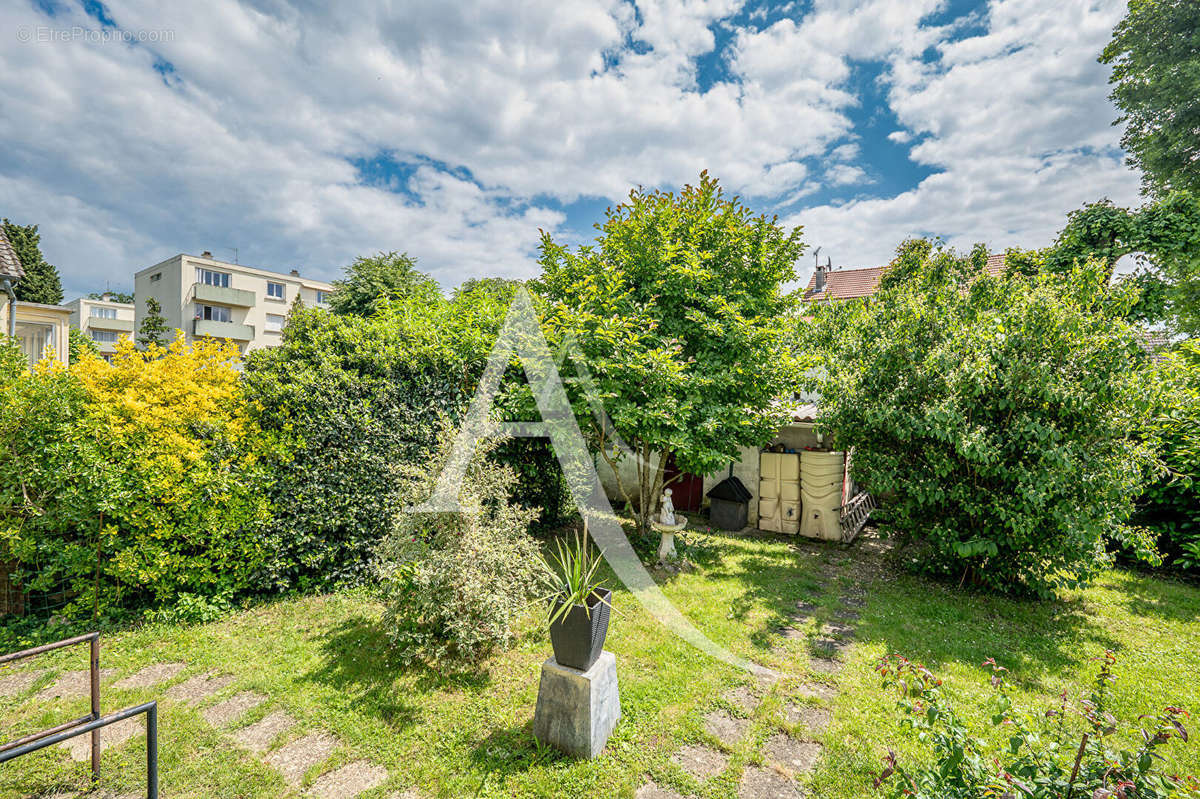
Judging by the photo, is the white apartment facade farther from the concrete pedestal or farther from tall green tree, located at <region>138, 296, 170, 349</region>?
the concrete pedestal

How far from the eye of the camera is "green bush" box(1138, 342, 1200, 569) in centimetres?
534

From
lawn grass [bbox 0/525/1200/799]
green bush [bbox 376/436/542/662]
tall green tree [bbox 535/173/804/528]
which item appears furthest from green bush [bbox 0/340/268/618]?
tall green tree [bbox 535/173/804/528]

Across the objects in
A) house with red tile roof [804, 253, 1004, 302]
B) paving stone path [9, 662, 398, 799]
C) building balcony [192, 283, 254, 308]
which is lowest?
paving stone path [9, 662, 398, 799]

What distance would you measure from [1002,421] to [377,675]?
7419 mm

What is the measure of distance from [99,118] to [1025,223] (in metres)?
20.1

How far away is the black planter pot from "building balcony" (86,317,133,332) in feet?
171

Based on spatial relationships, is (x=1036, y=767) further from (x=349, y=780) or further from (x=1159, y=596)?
(x=1159, y=596)

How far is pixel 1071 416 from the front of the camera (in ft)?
17.1

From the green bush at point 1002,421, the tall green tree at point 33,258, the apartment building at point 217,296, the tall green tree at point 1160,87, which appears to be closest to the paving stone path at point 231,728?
the green bush at point 1002,421

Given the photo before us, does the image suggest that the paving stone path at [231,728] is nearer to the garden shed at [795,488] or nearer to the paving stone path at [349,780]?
the paving stone path at [349,780]

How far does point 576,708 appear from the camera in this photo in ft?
9.86

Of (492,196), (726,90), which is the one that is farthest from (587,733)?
(492,196)

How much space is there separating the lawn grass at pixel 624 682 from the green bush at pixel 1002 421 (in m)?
0.86

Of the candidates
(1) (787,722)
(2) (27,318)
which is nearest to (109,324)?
(2) (27,318)
